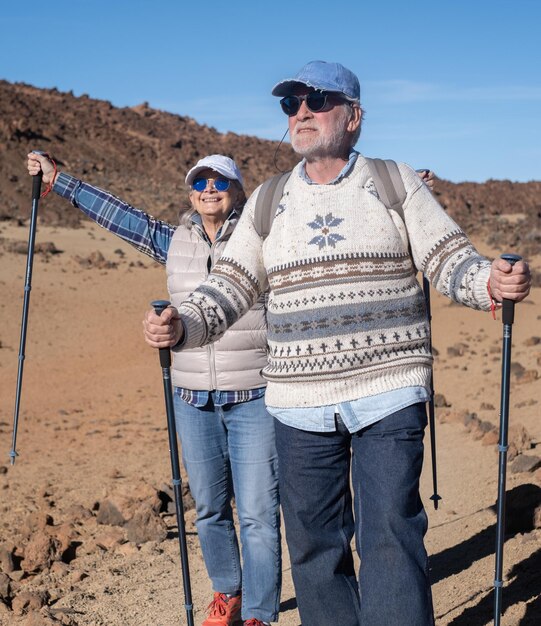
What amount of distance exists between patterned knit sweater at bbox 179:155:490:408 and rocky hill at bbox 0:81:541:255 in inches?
846

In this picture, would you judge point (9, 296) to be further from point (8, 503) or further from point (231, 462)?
point (231, 462)

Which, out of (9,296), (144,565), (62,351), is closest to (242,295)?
(144,565)

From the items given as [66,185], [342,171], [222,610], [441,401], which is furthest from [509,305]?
[441,401]

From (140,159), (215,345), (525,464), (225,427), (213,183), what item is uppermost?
(140,159)

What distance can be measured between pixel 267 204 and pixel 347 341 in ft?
1.79

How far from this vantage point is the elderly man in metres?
2.82

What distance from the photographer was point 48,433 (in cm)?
909

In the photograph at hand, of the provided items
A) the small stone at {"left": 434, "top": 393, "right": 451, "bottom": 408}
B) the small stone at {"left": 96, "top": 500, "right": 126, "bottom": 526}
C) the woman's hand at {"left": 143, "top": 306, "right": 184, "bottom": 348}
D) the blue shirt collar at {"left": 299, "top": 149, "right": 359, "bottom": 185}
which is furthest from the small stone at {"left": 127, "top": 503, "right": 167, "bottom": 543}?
the small stone at {"left": 434, "top": 393, "right": 451, "bottom": 408}

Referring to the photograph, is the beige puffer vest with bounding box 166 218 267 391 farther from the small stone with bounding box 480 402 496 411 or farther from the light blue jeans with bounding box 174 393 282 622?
the small stone with bounding box 480 402 496 411

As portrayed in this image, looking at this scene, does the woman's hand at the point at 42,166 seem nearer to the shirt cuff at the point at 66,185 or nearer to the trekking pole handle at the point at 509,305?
the shirt cuff at the point at 66,185

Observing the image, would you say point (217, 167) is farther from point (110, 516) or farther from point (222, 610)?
point (110, 516)

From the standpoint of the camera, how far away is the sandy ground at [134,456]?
4.57m

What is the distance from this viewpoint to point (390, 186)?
2.92m

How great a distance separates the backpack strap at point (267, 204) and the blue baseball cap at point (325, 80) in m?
0.29
